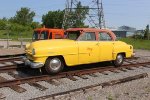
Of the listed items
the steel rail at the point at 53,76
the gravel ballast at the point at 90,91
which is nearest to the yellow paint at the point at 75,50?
the steel rail at the point at 53,76

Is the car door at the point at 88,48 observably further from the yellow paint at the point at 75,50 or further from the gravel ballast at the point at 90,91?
the gravel ballast at the point at 90,91

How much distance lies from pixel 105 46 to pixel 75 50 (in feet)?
5.29

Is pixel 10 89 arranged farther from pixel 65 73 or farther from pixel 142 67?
pixel 142 67

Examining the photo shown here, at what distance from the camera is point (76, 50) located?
11.8 meters

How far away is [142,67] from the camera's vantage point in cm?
1431

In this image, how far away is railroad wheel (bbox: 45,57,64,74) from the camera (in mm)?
11109

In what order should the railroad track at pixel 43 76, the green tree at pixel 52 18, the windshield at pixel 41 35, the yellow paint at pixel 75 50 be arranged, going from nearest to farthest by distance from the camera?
the railroad track at pixel 43 76 < the yellow paint at pixel 75 50 < the windshield at pixel 41 35 < the green tree at pixel 52 18

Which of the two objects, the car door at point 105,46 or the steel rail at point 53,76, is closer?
the steel rail at point 53,76

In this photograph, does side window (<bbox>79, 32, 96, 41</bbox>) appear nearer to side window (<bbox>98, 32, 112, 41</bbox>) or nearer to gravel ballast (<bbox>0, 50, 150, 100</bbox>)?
side window (<bbox>98, 32, 112, 41</bbox>)

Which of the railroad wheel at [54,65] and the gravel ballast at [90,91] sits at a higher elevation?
the railroad wheel at [54,65]

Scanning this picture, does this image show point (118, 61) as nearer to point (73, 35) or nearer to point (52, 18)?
point (73, 35)

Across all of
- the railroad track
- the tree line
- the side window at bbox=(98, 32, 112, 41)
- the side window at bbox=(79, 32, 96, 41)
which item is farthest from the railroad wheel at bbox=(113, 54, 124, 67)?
the tree line

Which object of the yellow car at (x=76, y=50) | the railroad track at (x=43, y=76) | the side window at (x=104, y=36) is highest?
the side window at (x=104, y=36)

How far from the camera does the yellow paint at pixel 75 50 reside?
10969 mm
